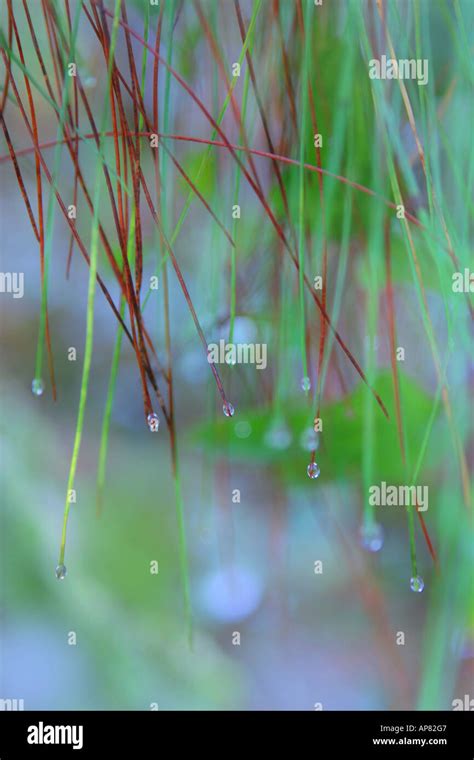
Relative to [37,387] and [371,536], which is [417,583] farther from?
[37,387]

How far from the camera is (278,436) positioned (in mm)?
513

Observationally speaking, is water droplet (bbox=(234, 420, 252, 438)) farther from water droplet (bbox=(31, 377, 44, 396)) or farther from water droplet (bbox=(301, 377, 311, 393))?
water droplet (bbox=(31, 377, 44, 396))

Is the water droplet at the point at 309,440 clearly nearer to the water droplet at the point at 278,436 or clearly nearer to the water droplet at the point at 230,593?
the water droplet at the point at 278,436

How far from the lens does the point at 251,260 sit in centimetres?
51

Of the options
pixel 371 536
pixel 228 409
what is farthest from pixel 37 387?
pixel 371 536

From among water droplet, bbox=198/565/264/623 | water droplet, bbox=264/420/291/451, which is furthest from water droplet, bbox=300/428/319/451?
water droplet, bbox=198/565/264/623

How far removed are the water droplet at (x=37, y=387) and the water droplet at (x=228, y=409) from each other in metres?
0.14

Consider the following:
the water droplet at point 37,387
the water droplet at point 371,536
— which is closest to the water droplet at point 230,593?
the water droplet at point 371,536

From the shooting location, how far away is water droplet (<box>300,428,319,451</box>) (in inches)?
20.0

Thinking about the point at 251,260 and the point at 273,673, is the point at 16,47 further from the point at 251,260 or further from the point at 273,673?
the point at 273,673

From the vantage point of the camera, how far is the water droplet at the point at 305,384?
487mm

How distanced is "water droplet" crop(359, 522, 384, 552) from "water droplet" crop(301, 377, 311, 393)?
0.12 m
